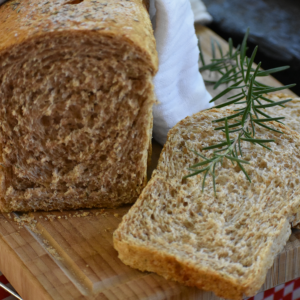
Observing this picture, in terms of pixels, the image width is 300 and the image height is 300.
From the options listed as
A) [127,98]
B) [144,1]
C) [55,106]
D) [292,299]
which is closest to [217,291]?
[292,299]

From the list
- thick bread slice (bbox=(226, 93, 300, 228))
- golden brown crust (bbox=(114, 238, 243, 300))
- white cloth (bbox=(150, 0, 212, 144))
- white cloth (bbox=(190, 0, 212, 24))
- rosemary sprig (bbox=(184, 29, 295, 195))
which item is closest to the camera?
golden brown crust (bbox=(114, 238, 243, 300))

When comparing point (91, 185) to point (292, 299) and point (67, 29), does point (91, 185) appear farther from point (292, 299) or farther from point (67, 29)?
point (292, 299)

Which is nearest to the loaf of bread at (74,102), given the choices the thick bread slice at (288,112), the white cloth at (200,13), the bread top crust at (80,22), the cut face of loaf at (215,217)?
the bread top crust at (80,22)

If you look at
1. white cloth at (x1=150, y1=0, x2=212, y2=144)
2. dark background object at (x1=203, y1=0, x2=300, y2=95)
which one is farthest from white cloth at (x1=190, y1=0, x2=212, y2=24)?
white cloth at (x1=150, y1=0, x2=212, y2=144)

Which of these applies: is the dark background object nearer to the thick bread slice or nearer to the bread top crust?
the thick bread slice

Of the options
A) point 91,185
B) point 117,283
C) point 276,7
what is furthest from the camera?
point 276,7

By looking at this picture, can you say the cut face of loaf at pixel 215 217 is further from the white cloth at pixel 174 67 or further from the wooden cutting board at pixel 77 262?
the white cloth at pixel 174 67
